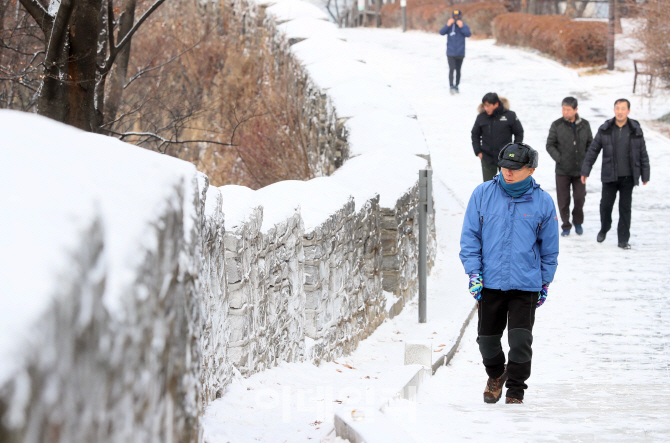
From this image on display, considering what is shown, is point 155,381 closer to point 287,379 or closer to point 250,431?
point 250,431

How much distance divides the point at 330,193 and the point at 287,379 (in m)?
1.52

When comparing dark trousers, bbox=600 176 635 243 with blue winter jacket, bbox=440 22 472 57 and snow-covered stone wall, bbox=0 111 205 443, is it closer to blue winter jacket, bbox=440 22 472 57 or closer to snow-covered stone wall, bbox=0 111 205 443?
snow-covered stone wall, bbox=0 111 205 443

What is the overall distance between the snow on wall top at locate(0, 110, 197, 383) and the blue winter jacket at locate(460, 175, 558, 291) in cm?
263

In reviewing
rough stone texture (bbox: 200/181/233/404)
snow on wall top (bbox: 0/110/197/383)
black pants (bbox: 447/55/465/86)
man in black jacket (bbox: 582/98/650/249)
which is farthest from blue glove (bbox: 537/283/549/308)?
black pants (bbox: 447/55/465/86)

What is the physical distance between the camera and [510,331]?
3.98 m

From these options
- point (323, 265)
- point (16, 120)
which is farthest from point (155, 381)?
point (323, 265)

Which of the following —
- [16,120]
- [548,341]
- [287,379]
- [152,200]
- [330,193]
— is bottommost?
[548,341]

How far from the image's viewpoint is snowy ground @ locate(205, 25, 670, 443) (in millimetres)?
3176

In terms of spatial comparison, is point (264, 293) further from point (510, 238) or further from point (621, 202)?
point (621, 202)

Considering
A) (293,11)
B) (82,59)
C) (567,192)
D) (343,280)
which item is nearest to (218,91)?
(293,11)

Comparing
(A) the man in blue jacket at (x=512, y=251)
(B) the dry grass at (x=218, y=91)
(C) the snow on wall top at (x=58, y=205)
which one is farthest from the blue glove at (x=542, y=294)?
(B) the dry grass at (x=218, y=91)

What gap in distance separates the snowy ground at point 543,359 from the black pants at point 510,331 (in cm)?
17

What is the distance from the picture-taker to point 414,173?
7.19 metres

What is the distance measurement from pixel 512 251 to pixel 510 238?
7cm
